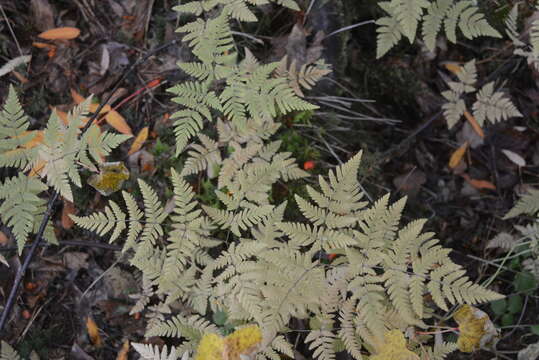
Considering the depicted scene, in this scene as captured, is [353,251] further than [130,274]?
No

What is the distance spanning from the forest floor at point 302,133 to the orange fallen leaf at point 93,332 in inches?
0.6

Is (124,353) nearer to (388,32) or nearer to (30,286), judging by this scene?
(30,286)

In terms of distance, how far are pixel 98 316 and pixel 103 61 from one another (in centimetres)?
222

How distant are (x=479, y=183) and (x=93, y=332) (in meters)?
3.78

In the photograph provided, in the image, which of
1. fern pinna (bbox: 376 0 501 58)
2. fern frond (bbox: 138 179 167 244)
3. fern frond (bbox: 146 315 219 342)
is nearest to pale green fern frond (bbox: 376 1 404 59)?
fern pinna (bbox: 376 0 501 58)

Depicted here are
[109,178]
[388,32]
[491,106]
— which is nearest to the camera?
[109,178]

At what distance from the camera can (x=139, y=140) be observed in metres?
4.03

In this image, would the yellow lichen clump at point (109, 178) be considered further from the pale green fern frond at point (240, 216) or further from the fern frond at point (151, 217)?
the pale green fern frond at point (240, 216)

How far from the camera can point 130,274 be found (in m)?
3.86

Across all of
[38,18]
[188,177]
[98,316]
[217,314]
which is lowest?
[98,316]

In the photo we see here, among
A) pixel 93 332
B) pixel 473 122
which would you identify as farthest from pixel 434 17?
pixel 93 332

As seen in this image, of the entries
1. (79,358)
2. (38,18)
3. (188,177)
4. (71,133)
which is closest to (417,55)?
(188,177)

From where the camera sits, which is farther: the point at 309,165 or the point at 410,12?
the point at 309,165

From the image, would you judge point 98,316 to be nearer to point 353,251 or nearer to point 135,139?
point 135,139
